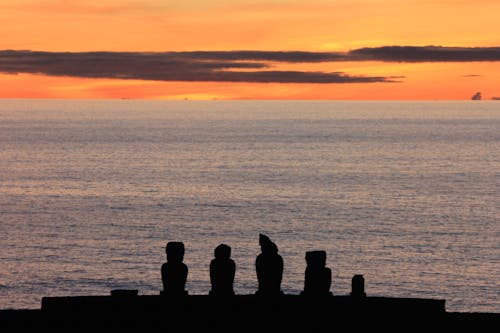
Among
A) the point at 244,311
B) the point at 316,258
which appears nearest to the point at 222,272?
the point at 244,311

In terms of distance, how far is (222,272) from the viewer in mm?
21141

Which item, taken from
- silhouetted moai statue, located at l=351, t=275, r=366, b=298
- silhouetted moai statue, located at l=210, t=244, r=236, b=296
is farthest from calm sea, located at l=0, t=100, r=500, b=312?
silhouetted moai statue, located at l=210, t=244, r=236, b=296

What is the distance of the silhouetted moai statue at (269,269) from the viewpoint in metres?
21.1

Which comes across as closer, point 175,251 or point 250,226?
point 175,251

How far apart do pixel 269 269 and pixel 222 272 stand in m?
1.00

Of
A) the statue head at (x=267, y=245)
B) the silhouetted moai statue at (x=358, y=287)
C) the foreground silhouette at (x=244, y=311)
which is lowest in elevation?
the foreground silhouette at (x=244, y=311)

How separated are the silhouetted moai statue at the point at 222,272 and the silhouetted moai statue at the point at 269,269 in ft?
1.97

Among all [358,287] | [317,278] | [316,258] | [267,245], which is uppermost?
[267,245]

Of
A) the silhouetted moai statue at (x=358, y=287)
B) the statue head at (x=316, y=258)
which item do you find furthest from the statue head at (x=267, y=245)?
the silhouetted moai statue at (x=358, y=287)

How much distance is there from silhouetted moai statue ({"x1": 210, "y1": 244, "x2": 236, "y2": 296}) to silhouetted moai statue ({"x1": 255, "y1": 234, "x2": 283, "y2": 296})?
0.60 meters

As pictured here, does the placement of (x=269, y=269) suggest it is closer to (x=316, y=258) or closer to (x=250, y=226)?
(x=316, y=258)

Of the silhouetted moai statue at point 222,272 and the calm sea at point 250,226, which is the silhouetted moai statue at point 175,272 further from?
the calm sea at point 250,226

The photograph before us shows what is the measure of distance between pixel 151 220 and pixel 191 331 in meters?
95.7

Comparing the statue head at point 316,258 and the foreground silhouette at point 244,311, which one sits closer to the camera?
the foreground silhouette at point 244,311
